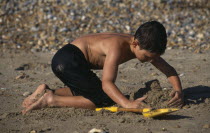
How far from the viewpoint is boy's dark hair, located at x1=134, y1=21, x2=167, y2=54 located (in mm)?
3615

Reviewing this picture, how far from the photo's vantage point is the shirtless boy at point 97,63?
12.0 ft

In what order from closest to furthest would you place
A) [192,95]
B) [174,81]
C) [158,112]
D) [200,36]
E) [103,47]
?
[158,112] < [103,47] < [174,81] < [192,95] < [200,36]

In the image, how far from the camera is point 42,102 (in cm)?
396

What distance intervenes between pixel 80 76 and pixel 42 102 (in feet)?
1.48

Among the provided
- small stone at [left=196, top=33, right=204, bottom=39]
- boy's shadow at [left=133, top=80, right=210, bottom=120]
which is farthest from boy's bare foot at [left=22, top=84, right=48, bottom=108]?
small stone at [left=196, top=33, right=204, bottom=39]

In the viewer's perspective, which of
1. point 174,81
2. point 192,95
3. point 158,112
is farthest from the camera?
point 192,95

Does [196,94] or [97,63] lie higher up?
[97,63]

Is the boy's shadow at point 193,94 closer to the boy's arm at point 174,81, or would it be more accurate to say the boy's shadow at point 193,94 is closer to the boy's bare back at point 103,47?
the boy's arm at point 174,81

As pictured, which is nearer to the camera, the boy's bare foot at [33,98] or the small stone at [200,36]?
the boy's bare foot at [33,98]

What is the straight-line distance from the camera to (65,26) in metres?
8.05

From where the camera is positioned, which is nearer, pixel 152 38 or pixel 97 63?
pixel 152 38

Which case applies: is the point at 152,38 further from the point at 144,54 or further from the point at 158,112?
the point at 158,112

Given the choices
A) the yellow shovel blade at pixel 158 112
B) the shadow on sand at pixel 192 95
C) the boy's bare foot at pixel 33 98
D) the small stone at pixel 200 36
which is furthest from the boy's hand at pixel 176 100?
the small stone at pixel 200 36

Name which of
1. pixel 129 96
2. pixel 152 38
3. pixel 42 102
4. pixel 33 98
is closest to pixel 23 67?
pixel 33 98
